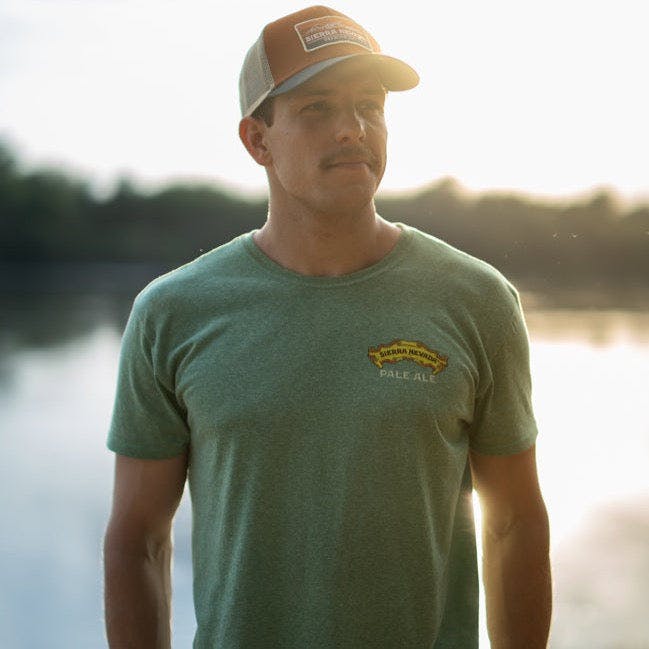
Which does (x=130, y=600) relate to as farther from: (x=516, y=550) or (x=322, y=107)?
(x=322, y=107)

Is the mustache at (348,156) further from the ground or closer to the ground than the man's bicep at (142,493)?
further from the ground

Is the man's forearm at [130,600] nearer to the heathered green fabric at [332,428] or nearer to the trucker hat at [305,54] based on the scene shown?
the heathered green fabric at [332,428]

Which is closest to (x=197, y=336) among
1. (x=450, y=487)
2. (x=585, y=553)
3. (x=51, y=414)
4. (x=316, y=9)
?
(x=450, y=487)

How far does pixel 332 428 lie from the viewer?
1.12 metres

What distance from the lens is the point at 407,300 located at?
117 cm

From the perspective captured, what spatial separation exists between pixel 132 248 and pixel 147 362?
6307 mm

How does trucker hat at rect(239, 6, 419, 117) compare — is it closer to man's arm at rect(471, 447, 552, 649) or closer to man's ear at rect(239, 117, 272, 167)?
man's ear at rect(239, 117, 272, 167)

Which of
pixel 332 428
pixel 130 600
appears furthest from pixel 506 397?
pixel 130 600

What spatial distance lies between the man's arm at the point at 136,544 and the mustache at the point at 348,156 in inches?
17.7

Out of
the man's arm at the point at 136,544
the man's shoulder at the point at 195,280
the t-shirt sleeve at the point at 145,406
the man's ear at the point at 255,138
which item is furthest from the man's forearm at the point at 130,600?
the man's ear at the point at 255,138

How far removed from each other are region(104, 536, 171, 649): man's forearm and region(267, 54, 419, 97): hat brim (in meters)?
0.67

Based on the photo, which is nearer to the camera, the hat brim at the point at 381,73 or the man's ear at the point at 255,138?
the hat brim at the point at 381,73

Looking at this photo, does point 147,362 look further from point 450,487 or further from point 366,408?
point 450,487

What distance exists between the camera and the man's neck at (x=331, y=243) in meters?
1.21
